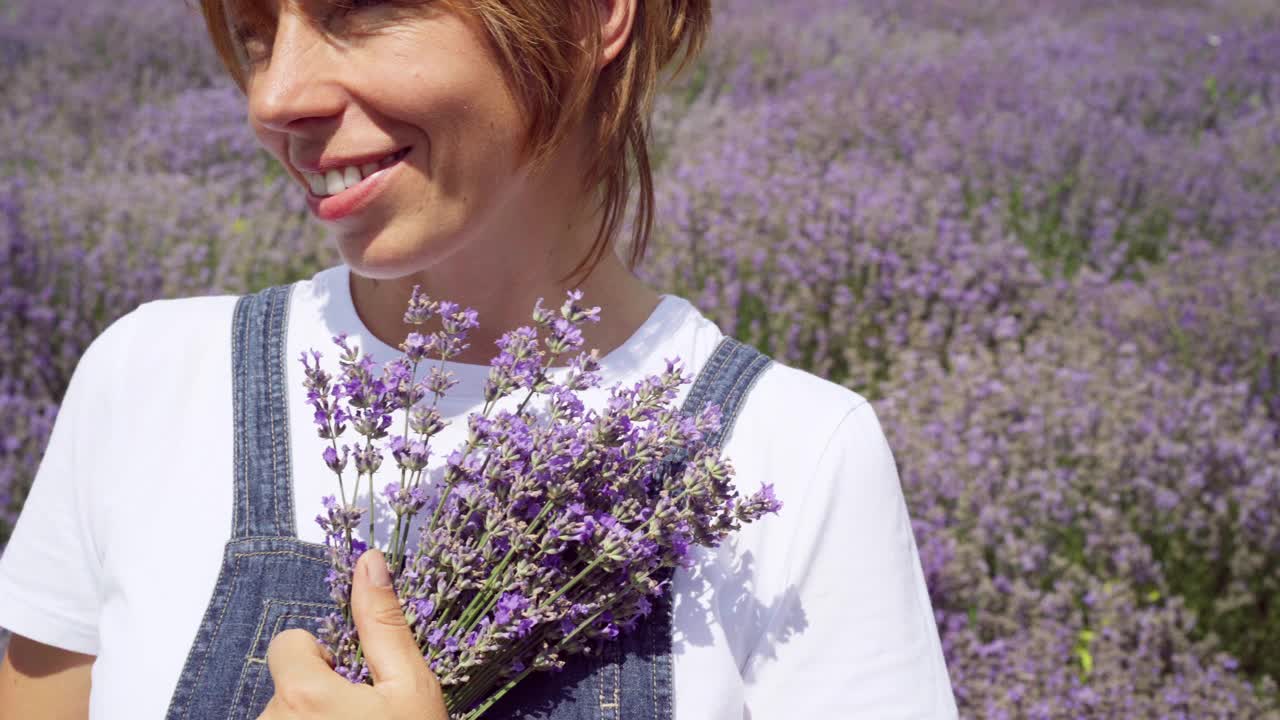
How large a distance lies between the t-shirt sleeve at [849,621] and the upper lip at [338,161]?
1.78 ft

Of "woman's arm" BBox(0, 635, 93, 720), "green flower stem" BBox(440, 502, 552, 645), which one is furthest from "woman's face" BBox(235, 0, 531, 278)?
"woman's arm" BBox(0, 635, 93, 720)

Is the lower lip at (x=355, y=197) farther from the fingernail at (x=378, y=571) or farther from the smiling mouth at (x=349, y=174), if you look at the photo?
the fingernail at (x=378, y=571)

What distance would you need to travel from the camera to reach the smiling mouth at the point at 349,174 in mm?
1141

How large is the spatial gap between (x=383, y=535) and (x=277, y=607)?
0.41 feet

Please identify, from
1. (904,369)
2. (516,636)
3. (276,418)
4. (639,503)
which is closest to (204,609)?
(276,418)

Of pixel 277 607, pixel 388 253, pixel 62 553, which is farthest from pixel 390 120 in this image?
pixel 62 553

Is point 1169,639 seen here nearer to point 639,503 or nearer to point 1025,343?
point 1025,343

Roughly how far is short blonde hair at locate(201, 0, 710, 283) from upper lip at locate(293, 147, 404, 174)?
144 millimetres

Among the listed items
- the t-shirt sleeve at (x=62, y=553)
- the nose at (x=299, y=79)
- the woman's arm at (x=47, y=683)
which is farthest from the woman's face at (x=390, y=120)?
the woman's arm at (x=47, y=683)

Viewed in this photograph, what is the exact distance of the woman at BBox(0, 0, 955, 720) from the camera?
3.67 feet

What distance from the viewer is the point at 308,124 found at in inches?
45.1

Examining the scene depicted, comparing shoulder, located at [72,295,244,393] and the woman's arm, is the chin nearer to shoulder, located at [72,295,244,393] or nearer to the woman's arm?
shoulder, located at [72,295,244,393]

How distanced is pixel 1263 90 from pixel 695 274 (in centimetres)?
310

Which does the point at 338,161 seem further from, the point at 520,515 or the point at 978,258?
the point at 978,258
